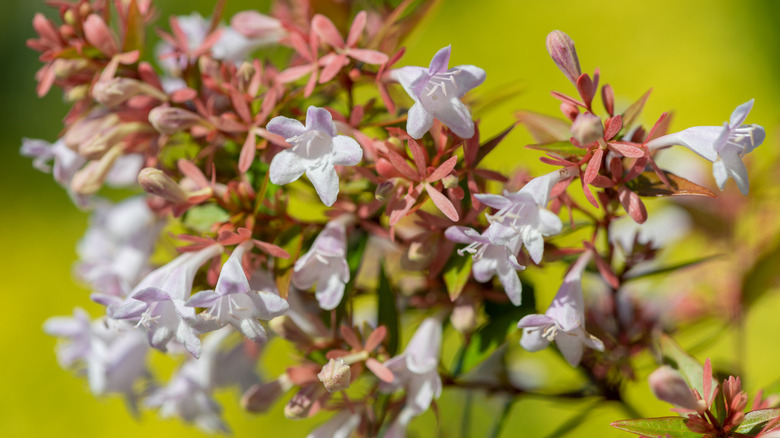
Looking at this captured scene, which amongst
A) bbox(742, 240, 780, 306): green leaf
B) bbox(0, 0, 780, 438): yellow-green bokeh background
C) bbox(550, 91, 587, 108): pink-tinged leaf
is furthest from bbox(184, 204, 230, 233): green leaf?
bbox(0, 0, 780, 438): yellow-green bokeh background

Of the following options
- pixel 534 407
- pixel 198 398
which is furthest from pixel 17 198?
pixel 198 398

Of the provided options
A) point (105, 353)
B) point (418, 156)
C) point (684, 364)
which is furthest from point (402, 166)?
point (105, 353)

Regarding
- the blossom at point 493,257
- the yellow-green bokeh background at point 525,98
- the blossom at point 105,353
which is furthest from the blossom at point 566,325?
the yellow-green bokeh background at point 525,98

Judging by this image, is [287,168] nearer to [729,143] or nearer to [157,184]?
[157,184]

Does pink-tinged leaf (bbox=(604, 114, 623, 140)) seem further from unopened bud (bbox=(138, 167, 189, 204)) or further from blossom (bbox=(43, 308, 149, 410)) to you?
blossom (bbox=(43, 308, 149, 410))

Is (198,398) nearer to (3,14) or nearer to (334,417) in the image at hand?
(334,417)

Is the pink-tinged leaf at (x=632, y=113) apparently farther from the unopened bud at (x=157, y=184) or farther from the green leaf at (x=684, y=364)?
the unopened bud at (x=157, y=184)
